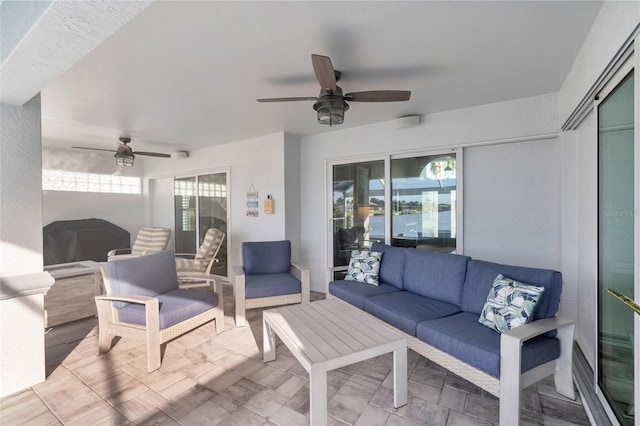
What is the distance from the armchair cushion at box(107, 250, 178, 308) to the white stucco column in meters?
0.45

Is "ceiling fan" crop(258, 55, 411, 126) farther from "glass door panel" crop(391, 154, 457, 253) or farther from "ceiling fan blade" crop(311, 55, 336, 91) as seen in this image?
"glass door panel" crop(391, 154, 457, 253)

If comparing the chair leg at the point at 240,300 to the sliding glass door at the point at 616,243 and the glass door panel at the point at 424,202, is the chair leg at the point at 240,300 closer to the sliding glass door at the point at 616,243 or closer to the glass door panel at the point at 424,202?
the glass door panel at the point at 424,202

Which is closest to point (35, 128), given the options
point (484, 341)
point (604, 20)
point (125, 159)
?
point (125, 159)

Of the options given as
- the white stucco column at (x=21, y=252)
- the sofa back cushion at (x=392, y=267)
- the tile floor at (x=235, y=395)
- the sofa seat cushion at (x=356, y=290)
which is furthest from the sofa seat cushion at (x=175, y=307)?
the sofa back cushion at (x=392, y=267)

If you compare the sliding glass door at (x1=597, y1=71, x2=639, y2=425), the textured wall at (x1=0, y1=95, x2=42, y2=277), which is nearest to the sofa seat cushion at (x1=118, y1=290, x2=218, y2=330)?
the textured wall at (x1=0, y1=95, x2=42, y2=277)

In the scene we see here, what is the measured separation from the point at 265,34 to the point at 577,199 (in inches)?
118

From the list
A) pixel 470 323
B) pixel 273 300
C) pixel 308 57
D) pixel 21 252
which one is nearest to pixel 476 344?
pixel 470 323

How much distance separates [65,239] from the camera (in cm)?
560

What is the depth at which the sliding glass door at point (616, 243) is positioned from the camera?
5.38ft

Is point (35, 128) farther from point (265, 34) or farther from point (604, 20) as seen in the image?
point (604, 20)

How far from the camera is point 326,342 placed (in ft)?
6.48

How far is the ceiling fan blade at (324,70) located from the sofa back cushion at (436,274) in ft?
6.01

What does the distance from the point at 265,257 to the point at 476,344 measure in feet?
8.93

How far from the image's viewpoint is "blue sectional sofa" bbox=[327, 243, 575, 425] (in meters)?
1.75
